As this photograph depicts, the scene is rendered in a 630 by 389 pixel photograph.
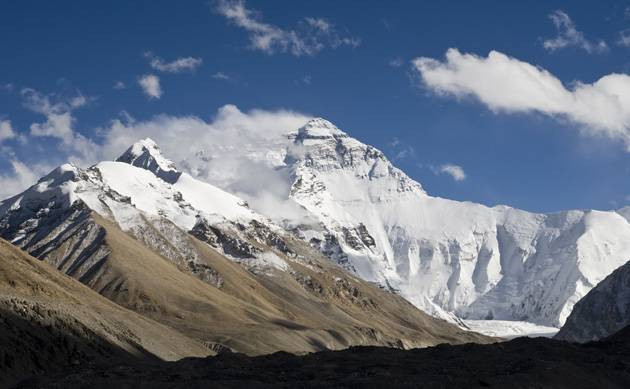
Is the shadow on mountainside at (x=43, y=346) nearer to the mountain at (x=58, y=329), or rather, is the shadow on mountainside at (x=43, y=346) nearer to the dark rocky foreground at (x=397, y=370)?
the mountain at (x=58, y=329)

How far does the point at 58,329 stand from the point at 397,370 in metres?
60.9

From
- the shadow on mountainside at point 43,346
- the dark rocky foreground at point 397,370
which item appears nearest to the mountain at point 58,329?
the shadow on mountainside at point 43,346

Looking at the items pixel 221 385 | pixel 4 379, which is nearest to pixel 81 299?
pixel 4 379

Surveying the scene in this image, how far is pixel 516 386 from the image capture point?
78.2 meters

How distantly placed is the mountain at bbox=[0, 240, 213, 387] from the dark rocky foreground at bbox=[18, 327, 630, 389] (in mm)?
16144

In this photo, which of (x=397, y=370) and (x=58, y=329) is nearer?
(x=397, y=370)

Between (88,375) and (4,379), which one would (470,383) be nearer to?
(88,375)

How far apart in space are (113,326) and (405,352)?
5923cm

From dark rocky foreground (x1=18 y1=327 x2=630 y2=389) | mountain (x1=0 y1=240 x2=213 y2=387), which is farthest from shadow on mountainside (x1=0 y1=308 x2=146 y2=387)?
dark rocky foreground (x1=18 y1=327 x2=630 y2=389)

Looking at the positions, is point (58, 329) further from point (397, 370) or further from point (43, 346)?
point (397, 370)

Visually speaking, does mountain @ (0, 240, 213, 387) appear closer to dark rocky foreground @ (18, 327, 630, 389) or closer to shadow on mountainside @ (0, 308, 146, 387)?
shadow on mountainside @ (0, 308, 146, 387)

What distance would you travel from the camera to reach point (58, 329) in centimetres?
13662

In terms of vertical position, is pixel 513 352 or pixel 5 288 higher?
pixel 513 352

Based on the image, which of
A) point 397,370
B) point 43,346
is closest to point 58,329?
point 43,346
